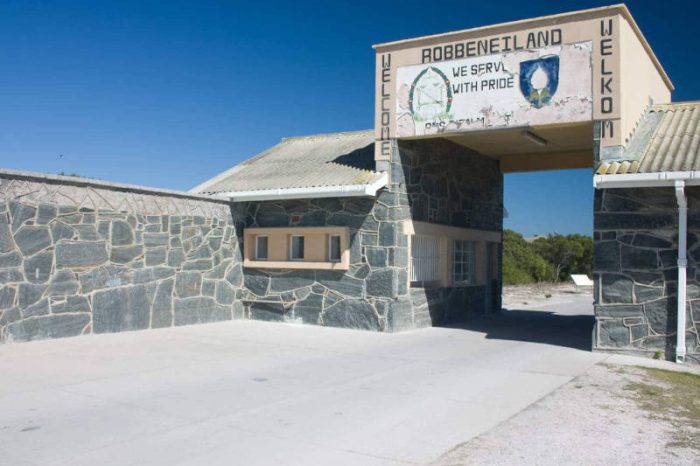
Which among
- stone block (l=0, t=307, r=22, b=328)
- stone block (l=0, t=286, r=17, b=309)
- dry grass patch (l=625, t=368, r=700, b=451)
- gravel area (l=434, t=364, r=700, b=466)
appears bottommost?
dry grass patch (l=625, t=368, r=700, b=451)

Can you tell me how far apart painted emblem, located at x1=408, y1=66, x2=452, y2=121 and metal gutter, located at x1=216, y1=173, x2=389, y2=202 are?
154 centimetres

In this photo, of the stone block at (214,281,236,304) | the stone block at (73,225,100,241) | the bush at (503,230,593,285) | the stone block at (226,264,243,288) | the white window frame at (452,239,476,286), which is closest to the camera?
the stone block at (73,225,100,241)

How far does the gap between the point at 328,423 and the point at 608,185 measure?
22.7 feet

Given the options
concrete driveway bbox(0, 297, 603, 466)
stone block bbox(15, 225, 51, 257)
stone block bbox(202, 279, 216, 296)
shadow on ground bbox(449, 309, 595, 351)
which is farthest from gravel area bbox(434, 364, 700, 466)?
stone block bbox(202, 279, 216, 296)

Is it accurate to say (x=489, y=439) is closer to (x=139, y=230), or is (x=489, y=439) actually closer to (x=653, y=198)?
(x=653, y=198)

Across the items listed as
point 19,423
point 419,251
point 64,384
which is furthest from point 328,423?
point 419,251

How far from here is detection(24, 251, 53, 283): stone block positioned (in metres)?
10.9

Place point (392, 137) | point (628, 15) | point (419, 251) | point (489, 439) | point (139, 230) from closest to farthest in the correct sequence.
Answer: point (489, 439)
point (628, 15)
point (139, 230)
point (392, 137)
point (419, 251)

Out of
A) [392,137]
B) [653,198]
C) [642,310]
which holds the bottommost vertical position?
[642,310]

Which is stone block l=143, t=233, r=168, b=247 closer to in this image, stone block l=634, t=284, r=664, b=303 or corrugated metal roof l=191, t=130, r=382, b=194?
corrugated metal roof l=191, t=130, r=382, b=194

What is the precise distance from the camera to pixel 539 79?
1234 cm

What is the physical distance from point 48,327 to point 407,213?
7.45 meters

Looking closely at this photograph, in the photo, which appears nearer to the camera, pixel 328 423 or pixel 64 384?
pixel 328 423

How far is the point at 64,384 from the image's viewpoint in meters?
7.88
